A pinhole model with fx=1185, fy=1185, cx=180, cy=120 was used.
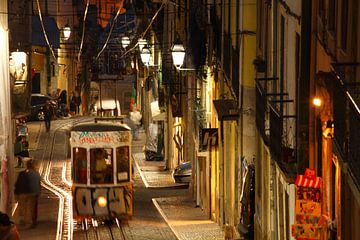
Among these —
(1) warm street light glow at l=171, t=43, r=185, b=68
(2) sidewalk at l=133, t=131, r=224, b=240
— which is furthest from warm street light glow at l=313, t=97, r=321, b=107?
(1) warm street light glow at l=171, t=43, r=185, b=68

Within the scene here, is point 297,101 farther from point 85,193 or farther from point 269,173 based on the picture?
point 85,193

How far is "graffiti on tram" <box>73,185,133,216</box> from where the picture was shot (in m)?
27.6

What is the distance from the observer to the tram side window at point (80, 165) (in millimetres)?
27375

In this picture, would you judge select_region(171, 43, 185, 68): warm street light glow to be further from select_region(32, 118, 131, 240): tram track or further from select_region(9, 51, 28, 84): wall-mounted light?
select_region(9, 51, 28, 84): wall-mounted light

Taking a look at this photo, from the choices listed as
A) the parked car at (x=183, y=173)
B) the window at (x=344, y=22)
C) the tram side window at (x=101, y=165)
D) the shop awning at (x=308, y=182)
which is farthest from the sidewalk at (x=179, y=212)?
the window at (x=344, y=22)

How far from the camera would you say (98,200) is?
90.8 ft

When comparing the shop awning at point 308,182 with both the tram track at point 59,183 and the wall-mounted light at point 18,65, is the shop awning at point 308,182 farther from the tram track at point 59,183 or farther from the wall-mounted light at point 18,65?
the wall-mounted light at point 18,65

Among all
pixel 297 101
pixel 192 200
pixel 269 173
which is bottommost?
A: pixel 192 200

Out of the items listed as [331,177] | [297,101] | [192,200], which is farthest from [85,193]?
[331,177]

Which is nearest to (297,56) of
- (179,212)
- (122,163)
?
(122,163)

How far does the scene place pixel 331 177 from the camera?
13625 millimetres

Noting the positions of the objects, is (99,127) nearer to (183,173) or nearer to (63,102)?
(183,173)

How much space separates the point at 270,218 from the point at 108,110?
83.2 ft

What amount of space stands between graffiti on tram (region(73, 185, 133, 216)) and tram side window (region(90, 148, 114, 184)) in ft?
0.75
